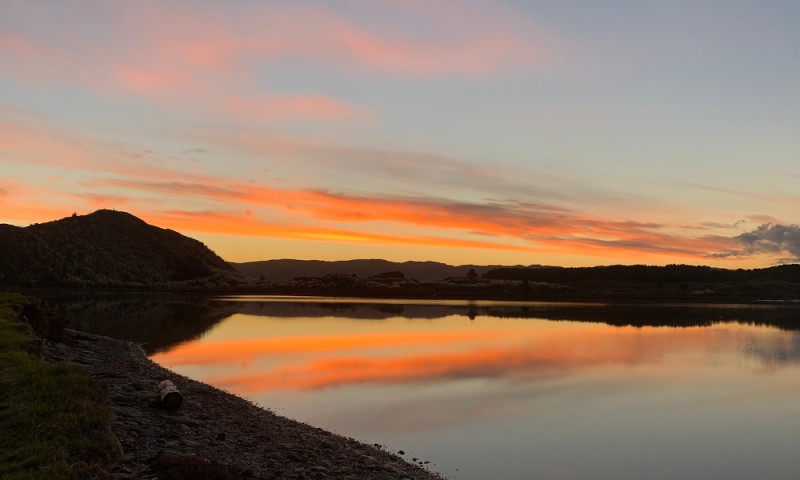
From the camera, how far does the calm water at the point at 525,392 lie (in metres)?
18.1

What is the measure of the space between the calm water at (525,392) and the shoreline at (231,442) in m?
1.68

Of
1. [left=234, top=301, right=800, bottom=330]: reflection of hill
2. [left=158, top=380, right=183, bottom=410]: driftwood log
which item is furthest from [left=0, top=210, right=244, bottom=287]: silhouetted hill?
[left=158, top=380, right=183, bottom=410]: driftwood log

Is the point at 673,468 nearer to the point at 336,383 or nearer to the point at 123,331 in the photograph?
the point at 336,383

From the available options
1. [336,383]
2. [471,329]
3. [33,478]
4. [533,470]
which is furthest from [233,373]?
[471,329]

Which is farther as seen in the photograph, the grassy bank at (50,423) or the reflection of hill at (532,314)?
the reflection of hill at (532,314)

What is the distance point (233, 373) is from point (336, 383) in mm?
6108

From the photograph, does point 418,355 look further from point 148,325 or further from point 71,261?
point 71,261

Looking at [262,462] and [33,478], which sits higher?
[33,478]

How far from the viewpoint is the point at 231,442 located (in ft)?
52.7

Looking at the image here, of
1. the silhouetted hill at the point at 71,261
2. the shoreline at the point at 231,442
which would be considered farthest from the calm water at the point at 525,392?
the silhouetted hill at the point at 71,261

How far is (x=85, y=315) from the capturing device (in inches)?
2552

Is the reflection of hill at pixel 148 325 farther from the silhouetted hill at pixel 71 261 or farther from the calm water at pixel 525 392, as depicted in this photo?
the silhouetted hill at pixel 71 261

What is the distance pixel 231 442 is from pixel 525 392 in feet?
51.9

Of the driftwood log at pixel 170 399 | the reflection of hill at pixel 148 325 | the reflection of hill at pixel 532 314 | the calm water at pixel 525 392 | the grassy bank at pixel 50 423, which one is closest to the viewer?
the grassy bank at pixel 50 423
